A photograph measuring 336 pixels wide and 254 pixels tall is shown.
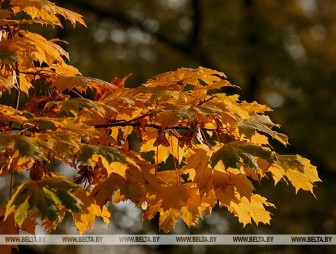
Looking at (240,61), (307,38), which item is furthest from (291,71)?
(307,38)

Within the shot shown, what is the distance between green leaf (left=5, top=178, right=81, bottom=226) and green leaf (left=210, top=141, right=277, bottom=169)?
564 millimetres

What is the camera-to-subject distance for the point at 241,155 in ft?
8.43

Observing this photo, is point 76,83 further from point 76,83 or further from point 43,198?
point 43,198

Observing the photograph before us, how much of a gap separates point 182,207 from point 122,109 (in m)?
0.57

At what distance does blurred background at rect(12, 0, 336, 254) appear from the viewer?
998 cm

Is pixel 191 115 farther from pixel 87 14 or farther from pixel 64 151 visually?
pixel 87 14

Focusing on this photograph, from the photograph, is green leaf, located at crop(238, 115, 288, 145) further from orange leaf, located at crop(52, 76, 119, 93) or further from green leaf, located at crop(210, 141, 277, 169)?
orange leaf, located at crop(52, 76, 119, 93)

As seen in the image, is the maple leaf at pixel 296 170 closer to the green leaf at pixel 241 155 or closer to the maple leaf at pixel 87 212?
the green leaf at pixel 241 155

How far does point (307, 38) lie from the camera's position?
1223 cm

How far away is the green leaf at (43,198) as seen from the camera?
229 cm

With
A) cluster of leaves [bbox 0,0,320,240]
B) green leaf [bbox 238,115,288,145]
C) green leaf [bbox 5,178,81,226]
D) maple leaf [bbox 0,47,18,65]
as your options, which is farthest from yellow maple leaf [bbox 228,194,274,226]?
maple leaf [bbox 0,47,18,65]

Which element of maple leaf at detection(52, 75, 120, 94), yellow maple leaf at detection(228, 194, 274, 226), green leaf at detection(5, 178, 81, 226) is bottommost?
yellow maple leaf at detection(228, 194, 274, 226)

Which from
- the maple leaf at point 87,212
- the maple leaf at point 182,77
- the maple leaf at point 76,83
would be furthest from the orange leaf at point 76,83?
the maple leaf at point 87,212

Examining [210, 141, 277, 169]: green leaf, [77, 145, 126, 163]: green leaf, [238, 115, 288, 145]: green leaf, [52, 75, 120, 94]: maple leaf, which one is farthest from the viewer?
[52, 75, 120, 94]: maple leaf
